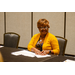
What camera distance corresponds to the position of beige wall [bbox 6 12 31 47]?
4.83 meters

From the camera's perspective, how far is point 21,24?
5055 millimetres

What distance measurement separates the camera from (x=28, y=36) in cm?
486

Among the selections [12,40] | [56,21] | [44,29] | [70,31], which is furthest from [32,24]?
[44,29]

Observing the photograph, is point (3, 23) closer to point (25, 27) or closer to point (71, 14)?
point (25, 27)

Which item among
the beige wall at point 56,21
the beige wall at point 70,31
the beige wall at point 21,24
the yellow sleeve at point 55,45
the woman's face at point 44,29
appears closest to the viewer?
the yellow sleeve at point 55,45

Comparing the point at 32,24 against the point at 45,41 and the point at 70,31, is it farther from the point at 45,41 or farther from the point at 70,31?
the point at 45,41

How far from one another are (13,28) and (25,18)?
3.16 ft

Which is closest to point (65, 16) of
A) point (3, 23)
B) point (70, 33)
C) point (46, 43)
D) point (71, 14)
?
point (71, 14)

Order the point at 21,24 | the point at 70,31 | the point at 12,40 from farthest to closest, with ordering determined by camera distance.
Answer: the point at 21,24 < the point at 70,31 < the point at 12,40

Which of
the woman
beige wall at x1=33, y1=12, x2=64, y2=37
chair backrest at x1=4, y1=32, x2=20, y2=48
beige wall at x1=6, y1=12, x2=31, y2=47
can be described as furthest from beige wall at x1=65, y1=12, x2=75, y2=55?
chair backrest at x1=4, y1=32, x2=20, y2=48

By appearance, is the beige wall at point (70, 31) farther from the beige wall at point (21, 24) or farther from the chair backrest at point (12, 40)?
the chair backrest at point (12, 40)

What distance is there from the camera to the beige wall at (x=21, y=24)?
483cm

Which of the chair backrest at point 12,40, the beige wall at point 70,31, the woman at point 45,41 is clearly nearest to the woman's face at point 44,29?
the woman at point 45,41

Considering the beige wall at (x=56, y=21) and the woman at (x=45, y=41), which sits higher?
the beige wall at (x=56, y=21)
